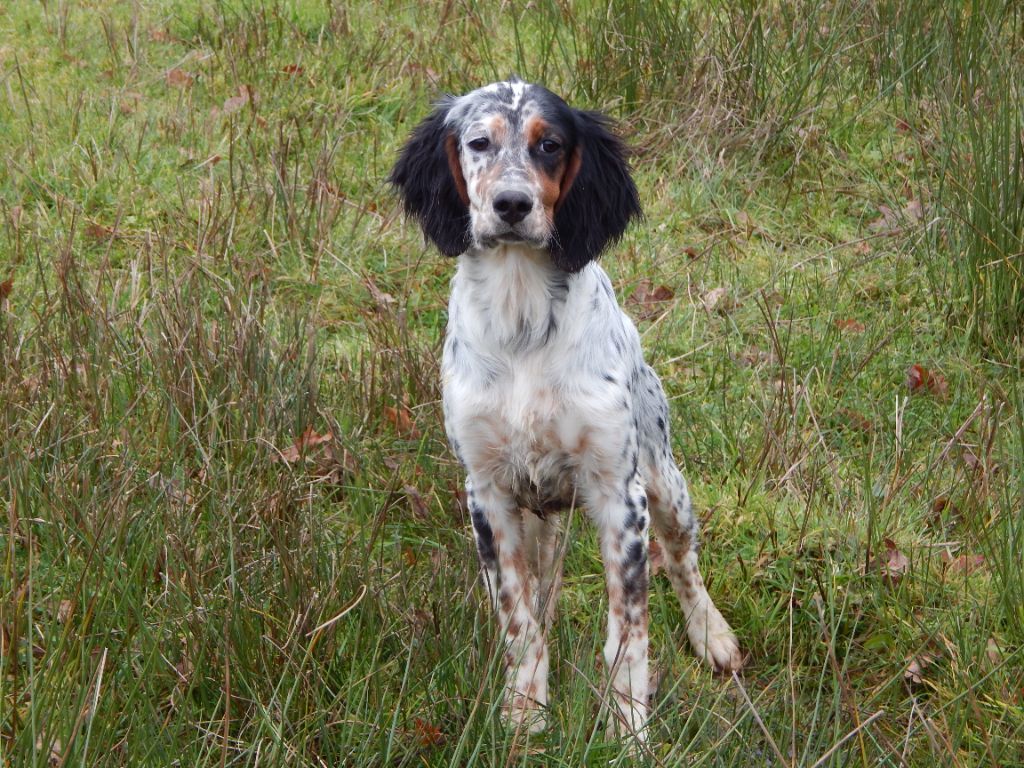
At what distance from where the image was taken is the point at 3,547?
130 inches

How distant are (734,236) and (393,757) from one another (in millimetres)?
→ 3451

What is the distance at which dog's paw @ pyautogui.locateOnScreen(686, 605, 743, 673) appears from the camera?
3.47 m

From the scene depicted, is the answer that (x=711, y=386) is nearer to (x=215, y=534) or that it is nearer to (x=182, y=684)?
(x=215, y=534)

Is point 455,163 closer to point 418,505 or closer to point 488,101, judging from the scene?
point 488,101

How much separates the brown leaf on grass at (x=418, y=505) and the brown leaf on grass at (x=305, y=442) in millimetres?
339

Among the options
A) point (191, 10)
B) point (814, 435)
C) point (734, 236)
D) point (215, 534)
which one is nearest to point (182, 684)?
point (215, 534)

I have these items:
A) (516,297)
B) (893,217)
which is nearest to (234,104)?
(893,217)

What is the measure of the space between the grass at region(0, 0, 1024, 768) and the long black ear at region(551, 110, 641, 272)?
79 centimetres

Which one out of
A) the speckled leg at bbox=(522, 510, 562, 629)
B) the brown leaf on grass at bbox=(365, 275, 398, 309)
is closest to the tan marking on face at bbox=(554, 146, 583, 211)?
the speckled leg at bbox=(522, 510, 562, 629)

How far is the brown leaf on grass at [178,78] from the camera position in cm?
669

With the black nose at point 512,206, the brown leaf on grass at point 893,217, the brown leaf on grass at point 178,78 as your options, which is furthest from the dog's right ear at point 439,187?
the brown leaf on grass at point 178,78

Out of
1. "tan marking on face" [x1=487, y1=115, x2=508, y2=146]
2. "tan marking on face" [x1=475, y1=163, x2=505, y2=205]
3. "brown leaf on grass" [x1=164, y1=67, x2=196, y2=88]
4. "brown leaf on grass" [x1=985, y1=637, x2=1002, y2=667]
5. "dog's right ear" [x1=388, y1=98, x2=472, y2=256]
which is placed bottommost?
"brown leaf on grass" [x1=985, y1=637, x2=1002, y2=667]

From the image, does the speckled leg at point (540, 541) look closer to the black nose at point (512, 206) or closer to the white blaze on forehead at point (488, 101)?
the black nose at point (512, 206)

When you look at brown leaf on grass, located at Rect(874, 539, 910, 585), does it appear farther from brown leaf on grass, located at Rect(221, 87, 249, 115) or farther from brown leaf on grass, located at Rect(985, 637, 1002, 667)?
brown leaf on grass, located at Rect(221, 87, 249, 115)
